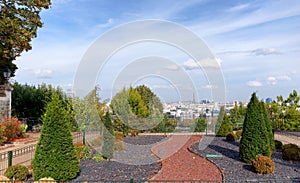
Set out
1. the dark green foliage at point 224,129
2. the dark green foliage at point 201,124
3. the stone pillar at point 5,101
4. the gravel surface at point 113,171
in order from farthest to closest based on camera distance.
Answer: the dark green foliage at point 201,124 → the dark green foliage at point 224,129 → the stone pillar at point 5,101 → the gravel surface at point 113,171

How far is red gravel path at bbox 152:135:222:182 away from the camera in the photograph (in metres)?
7.63

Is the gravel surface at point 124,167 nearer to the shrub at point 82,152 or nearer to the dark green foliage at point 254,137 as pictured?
the shrub at point 82,152

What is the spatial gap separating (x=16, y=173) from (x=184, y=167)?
4.57 meters

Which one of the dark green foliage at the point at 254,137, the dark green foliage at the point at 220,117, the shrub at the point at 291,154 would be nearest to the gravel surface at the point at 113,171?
the dark green foliage at the point at 254,137

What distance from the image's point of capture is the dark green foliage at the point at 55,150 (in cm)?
659

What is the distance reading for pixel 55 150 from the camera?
264 inches

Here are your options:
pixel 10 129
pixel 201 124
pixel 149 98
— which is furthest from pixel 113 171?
pixel 149 98

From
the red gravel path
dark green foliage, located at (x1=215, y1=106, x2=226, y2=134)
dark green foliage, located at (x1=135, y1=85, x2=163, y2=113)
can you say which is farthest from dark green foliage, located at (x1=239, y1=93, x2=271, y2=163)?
dark green foliage, located at (x1=135, y1=85, x2=163, y2=113)

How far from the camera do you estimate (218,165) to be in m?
8.70

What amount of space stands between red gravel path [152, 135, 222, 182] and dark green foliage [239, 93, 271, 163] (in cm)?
105

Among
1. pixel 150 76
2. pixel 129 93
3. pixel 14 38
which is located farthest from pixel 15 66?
pixel 150 76

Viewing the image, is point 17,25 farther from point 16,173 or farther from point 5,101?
point 16,173

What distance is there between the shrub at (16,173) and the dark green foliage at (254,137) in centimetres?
603

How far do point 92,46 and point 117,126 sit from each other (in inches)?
293
